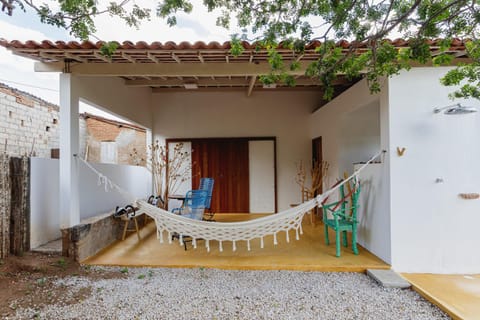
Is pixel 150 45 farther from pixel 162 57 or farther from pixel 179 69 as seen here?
pixel 179 69

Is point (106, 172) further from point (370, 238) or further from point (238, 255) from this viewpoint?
point (370, 238)

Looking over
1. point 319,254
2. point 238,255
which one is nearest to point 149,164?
point 238,255

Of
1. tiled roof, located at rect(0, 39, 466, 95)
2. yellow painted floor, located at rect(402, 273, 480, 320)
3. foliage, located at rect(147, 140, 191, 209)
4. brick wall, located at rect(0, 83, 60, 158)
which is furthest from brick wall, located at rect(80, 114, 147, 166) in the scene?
yellow painted floor, located at rect(402, 273, 480, 320)

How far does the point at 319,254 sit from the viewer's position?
132 inches

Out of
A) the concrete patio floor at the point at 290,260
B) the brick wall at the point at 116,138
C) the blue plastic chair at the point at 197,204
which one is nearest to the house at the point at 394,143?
the concrete patio floor at the point at 290,260

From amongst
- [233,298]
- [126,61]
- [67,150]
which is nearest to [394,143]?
[233,298]

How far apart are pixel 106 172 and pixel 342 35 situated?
3.79 m

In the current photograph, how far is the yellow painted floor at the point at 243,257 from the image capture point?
3.04m

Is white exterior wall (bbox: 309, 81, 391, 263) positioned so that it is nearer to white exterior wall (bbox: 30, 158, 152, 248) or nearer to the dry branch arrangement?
the dry branch arrangement

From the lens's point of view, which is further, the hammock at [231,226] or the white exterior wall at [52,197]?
the white exterior wall at [52,197]

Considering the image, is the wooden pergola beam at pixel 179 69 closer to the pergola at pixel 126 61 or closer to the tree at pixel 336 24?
the pergola at pixel 126 61

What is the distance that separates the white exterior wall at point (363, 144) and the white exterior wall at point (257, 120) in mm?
426

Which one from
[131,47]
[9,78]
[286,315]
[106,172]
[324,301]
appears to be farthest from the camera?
[9,78]

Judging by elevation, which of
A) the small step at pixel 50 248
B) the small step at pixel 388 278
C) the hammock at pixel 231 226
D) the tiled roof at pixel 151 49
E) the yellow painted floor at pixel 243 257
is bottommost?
the small step at pixel 388 278
